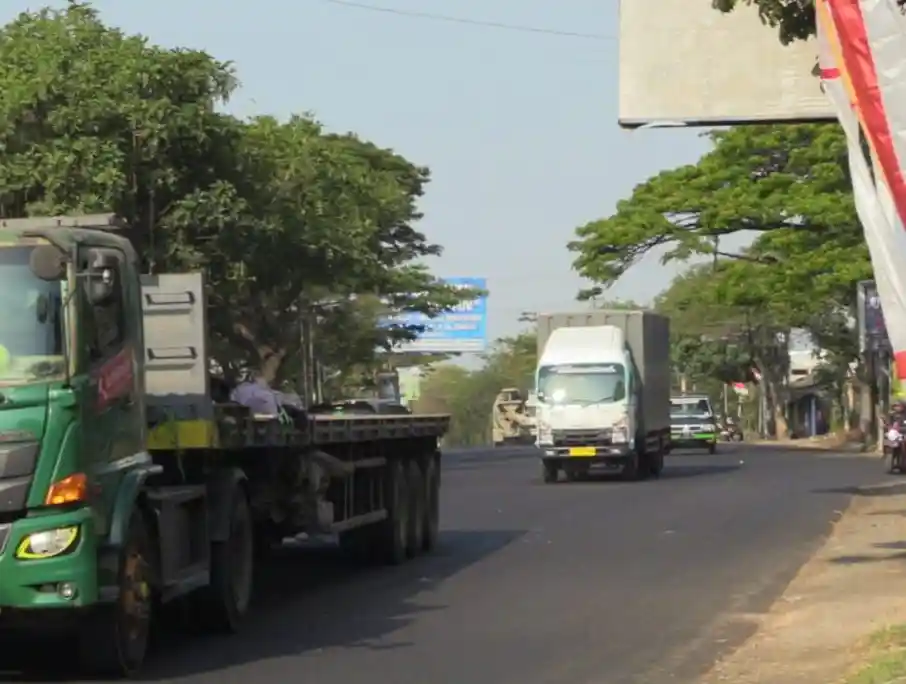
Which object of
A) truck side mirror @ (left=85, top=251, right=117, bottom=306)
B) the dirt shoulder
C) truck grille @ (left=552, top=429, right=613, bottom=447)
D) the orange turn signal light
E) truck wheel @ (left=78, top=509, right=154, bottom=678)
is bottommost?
the dirt shoulder

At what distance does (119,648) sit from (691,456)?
41727 mm

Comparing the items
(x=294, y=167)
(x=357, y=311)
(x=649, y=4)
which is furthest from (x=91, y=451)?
(x=357, y=311)

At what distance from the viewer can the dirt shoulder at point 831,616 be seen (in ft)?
37.0

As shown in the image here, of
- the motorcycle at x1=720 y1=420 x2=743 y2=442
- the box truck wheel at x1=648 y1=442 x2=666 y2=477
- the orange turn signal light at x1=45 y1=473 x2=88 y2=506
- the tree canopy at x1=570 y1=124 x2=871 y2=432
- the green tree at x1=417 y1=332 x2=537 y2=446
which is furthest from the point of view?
the green tree at x1=417 y1=332 x2=537 y2=446

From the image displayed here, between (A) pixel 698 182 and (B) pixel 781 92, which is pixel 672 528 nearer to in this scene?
(B) pixel 781 92

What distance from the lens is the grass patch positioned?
10094 mm

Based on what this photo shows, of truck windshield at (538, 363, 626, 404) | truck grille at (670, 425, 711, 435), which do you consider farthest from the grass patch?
truck grille at (670, 425, 711, 435)

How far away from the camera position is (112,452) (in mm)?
10938

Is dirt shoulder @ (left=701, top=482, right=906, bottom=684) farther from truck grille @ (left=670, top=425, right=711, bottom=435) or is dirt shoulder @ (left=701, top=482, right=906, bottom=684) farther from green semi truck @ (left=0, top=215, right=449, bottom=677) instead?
truck grille @ (left=670, top=425, right=711, bottom=435)

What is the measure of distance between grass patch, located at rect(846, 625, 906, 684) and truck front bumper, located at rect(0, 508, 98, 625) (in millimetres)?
4289

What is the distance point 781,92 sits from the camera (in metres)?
20.9

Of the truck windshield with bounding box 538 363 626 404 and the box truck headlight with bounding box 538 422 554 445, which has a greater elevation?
the truck windshield with bounding box 538 363 626 404

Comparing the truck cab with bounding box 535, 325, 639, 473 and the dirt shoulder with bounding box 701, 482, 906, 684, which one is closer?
the dirt shoulder with bounding box 701, 482, 906, 684

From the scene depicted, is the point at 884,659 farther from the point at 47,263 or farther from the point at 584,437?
the point at 584,437
